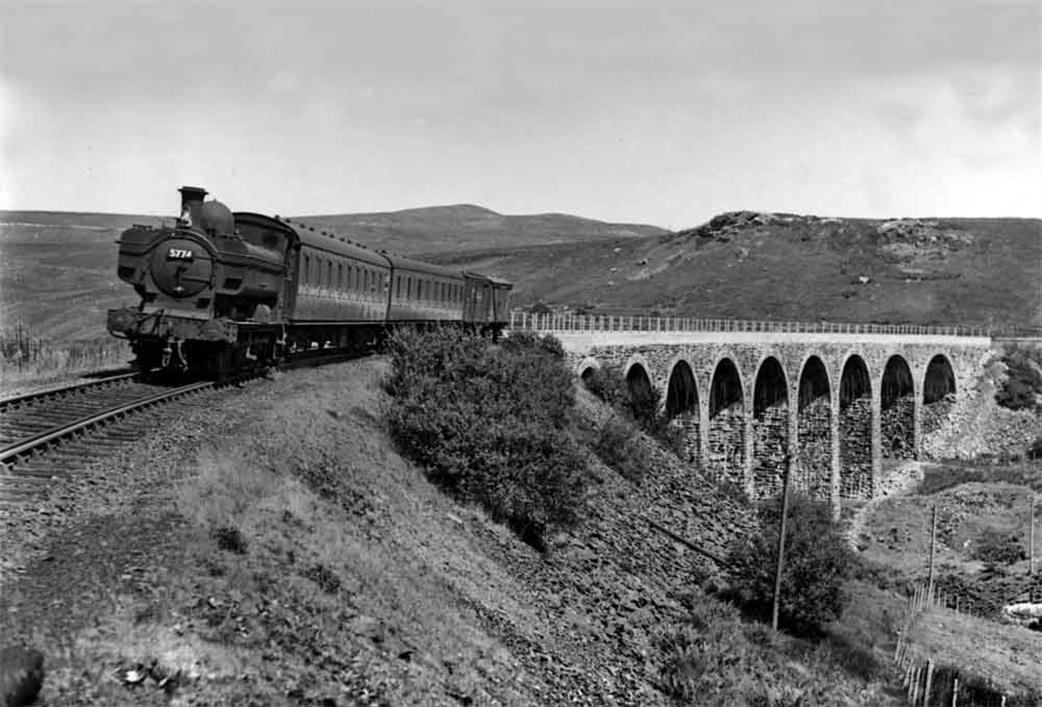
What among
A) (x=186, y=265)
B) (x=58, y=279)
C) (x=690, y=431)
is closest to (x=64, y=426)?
(x=186, y=265)

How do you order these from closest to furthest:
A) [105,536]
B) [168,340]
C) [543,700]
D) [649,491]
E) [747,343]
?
[105,536], [543,700], [168,340], [649,491], [747,343]

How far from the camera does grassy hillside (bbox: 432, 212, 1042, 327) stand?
11225 cm

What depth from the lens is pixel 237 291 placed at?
17500mm

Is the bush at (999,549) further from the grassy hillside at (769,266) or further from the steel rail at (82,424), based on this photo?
the grassy hillside at (769,266)

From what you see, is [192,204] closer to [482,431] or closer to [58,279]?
[482,431]

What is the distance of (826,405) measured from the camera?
53.0 metres

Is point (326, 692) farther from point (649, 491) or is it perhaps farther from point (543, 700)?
A: point (649, 491)

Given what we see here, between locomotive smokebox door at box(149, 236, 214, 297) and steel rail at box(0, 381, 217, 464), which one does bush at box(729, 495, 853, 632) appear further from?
locomotive smokebox door at box(149, 236, 214, 297)

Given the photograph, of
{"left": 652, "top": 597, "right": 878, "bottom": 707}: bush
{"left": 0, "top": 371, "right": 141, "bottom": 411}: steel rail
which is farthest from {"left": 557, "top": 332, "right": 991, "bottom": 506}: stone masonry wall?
{"left": 0, "top": 371, "right": 141, "bottom": 411}: steel rail

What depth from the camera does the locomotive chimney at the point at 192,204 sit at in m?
17.6

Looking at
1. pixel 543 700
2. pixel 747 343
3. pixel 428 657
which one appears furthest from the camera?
pixel 747 343

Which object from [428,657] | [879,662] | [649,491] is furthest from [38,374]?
[879,662]

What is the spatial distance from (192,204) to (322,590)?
1032cm

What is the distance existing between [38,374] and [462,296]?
17599mm
